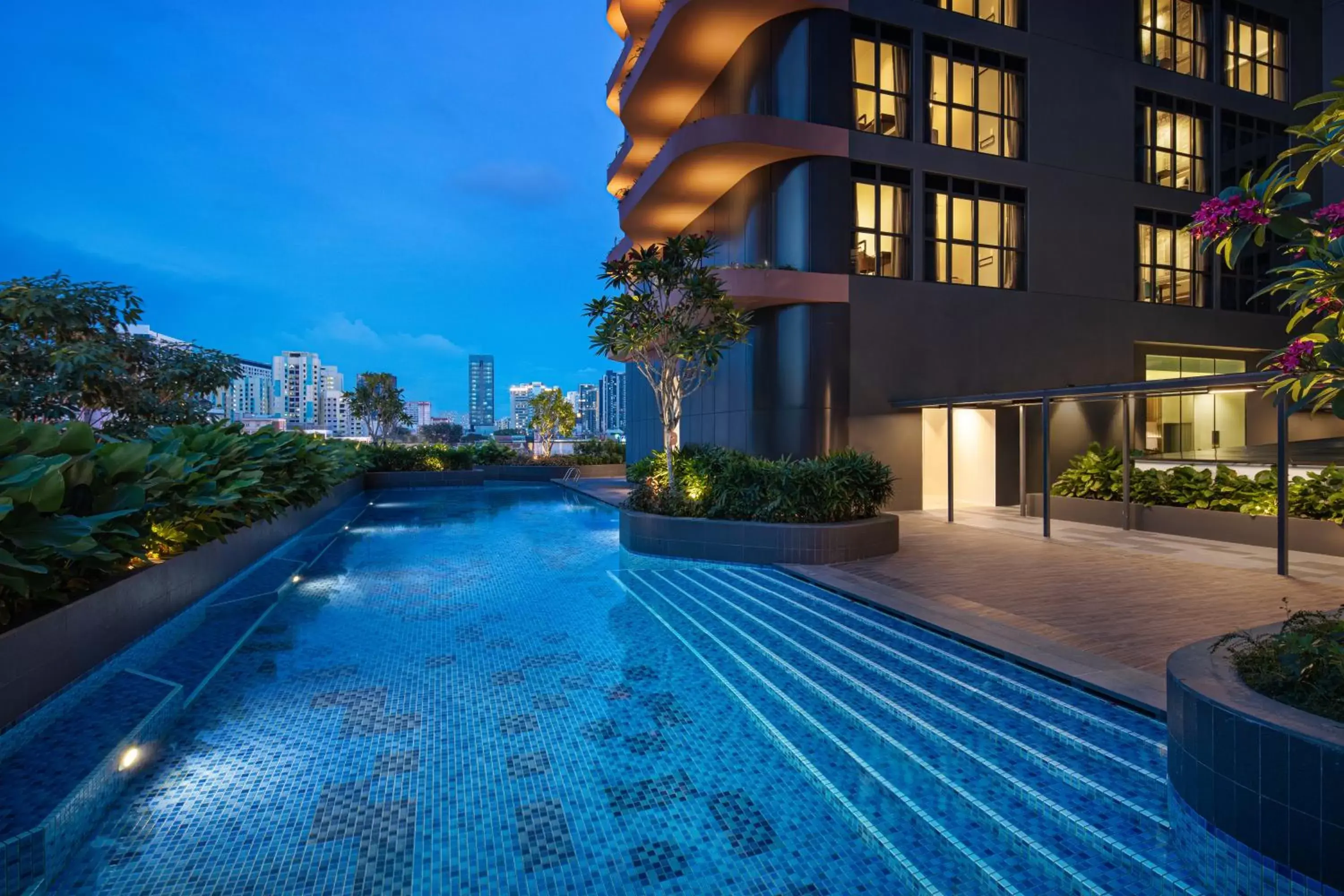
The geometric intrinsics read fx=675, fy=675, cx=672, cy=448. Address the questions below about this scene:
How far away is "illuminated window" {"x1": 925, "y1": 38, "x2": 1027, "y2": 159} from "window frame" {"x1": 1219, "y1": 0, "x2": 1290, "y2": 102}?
724cm

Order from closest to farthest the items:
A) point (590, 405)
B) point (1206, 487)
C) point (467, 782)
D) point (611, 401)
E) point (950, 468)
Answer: point (467, 782)
point (1206, 487)
point (950, 468)
point (611, 401)
point (590, 405)

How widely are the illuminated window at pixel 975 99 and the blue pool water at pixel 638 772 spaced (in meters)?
13.7

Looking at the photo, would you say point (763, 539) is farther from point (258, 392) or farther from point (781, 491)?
point (258, 392)

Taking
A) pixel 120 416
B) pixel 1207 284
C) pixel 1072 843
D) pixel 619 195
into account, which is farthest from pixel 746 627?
pixel 619 195

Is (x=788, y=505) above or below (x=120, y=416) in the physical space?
below

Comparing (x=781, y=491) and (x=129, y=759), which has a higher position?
(x=781, y=491)

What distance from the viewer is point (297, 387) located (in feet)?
413

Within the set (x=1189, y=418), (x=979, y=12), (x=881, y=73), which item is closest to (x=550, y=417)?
(x=881, y=73)

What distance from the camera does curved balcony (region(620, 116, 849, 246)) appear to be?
13.9 metres

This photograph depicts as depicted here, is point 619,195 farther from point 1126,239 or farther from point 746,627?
point 746,627

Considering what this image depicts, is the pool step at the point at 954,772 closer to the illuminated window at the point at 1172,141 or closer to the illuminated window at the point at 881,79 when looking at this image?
the illuminated window at the point at 881,79

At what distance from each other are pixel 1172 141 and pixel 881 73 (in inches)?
355

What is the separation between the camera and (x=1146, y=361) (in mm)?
17797

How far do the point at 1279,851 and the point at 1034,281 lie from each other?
1632cm
